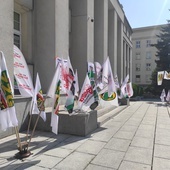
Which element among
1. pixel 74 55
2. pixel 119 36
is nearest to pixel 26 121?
pixel 74 55

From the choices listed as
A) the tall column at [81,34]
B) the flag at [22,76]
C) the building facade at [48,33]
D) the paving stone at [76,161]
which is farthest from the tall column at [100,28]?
the paving stone at [76,161]

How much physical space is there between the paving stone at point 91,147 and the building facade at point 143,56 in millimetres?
47226

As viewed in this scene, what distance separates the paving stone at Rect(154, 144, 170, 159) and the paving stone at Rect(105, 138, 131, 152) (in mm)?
687

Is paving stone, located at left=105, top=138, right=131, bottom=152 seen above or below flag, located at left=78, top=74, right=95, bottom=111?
below

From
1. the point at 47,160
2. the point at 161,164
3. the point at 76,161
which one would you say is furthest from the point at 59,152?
the point at 161,164

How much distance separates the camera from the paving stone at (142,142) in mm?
4910

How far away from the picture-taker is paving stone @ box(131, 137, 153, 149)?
193 inches

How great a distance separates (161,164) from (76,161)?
5.55ft

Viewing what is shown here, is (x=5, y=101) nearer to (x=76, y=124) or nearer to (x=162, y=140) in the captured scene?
(x=76, y=124)

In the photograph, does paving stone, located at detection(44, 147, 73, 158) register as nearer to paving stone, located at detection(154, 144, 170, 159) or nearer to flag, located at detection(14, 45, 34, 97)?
flag, located at detection(14, 45, 34, 97)

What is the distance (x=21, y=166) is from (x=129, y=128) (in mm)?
4191

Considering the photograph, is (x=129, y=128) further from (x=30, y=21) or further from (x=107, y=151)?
(x=30, y=21)

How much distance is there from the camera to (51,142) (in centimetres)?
495

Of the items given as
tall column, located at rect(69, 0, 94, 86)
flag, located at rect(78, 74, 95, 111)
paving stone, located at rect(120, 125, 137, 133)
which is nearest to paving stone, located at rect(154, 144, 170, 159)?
paving stone, located at rect(120, 125, 137, 133)
